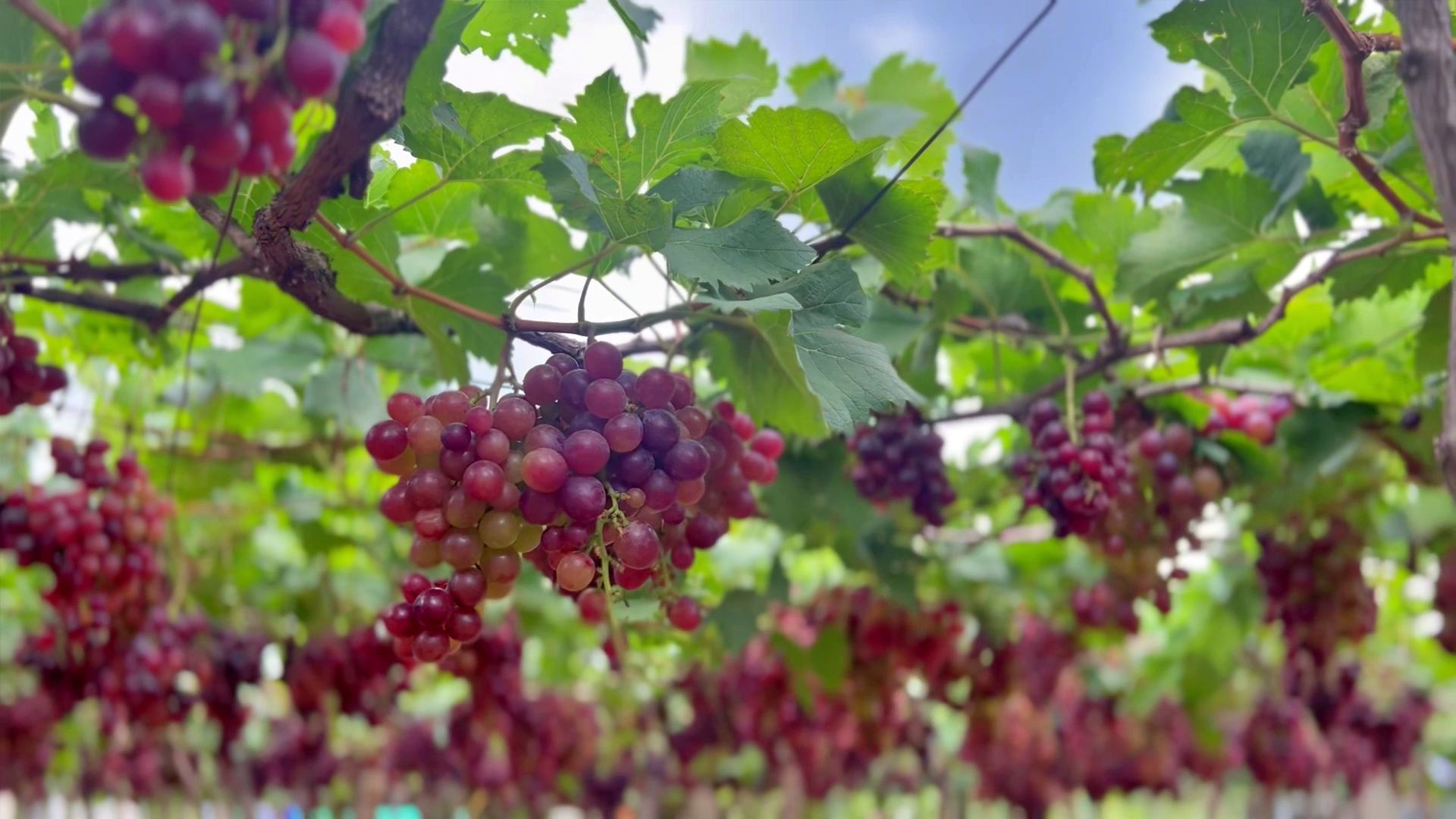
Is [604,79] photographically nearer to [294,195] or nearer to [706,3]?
[294,195]

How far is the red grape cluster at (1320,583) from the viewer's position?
7.42ft

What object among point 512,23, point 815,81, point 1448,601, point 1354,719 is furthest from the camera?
point 1354,719

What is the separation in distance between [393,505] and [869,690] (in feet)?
7.52

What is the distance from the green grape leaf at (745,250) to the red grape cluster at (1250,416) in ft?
4.26

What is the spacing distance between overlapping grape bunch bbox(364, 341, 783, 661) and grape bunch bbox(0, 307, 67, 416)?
0.64 m

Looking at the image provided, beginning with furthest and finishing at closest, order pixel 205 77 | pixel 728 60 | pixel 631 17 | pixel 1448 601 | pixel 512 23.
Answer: pixel 1448 601
pixel 728 60
pixel 512 23
pixel 631 17
pixel 205 77

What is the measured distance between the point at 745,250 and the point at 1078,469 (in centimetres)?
81

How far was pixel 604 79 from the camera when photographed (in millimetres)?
847

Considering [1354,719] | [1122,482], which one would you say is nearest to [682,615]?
[1122,482]

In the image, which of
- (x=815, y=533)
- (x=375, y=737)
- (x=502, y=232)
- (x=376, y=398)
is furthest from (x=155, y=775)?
(x=502, y=232)

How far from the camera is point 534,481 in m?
0.76

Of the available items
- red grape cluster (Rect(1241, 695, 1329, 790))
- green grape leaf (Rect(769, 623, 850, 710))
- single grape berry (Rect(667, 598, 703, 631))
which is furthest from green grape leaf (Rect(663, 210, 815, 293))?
red grape cluster (Rect(1241, 695, 1329, 790))

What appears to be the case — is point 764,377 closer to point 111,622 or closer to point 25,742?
point 111,622

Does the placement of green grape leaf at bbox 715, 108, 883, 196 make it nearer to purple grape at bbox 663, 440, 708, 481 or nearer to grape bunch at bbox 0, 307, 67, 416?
purple grape at bbox 663, 440, 708, 481
